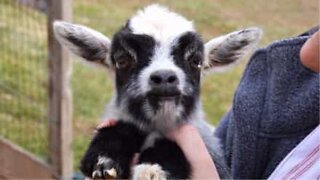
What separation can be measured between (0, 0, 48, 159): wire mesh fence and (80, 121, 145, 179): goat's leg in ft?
8.41

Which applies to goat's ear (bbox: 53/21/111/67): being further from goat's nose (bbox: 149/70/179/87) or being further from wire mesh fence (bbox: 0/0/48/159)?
wire mesh fence (bbox: 0/0/48/159)

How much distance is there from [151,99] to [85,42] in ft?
1.46

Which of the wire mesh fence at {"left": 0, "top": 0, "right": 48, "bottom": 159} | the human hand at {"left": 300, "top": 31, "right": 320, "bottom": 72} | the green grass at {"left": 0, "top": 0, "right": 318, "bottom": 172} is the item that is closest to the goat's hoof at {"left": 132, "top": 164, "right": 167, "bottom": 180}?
the human hand at {"left": 300, "top": 31, "right": 320, "bottom": 72}

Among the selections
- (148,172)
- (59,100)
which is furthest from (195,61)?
(59,100)

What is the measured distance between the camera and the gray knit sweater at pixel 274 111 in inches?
79.4

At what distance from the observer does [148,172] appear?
1790 millimetres

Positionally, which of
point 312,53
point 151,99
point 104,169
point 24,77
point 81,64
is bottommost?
point 24,77

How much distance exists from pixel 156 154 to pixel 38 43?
9.23 feet

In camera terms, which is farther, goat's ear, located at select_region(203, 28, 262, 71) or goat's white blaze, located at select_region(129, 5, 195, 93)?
goat's ear, located at select_region(203, 28, 262, 71)

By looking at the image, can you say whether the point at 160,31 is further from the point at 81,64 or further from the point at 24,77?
the point at 24,77

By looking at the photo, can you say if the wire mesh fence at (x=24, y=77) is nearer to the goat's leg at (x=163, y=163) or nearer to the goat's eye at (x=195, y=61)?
the goat's eye at (x=195, y=61)

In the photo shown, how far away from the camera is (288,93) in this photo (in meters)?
2.05

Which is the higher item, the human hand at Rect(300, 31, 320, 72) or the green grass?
the human hand at Rect(300, 31, 320, 72)

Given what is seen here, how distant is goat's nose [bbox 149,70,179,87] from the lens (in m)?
1.80
